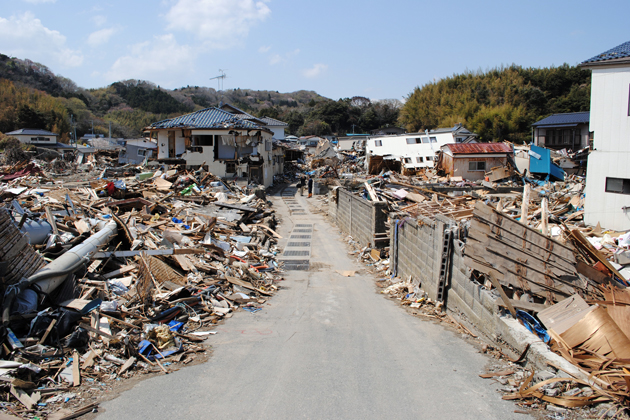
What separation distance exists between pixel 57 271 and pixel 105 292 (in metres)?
0.99

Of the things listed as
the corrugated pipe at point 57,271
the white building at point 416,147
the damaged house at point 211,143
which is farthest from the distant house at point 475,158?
the corrugated pipe at point 57,271

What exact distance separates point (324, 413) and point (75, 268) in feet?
18.2

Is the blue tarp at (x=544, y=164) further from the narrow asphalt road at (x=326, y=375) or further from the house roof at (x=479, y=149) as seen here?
the narrow asphalt road at (x=326, y=375)

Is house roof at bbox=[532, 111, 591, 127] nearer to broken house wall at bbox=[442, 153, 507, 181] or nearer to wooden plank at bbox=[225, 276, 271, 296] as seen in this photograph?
broken house wall at bbox=[442, 153, 507, 181]

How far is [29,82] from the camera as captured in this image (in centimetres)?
9250

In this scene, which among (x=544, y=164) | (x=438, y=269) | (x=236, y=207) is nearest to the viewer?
(x=438, y=269)

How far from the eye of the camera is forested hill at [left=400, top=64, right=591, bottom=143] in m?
57.9

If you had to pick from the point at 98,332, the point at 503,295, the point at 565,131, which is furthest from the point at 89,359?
the point at 565,131

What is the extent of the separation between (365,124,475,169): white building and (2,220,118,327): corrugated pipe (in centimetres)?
3885

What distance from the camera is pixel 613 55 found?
52.4 ft

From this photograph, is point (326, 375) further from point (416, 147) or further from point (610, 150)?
point (416, 147)

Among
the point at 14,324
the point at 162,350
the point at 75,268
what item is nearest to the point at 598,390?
the point at 162,350

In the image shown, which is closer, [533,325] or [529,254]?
[533,325]

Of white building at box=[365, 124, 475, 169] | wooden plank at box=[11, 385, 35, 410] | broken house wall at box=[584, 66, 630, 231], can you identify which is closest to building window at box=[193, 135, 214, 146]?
white building at box=[365, 124, 475, 169]
